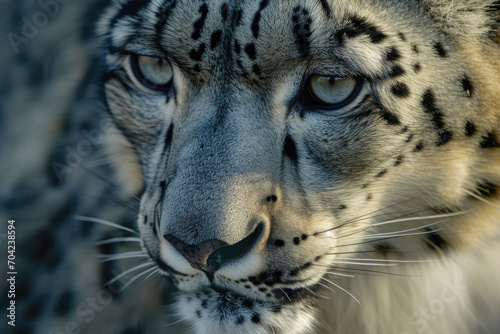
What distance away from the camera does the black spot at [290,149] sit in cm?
144

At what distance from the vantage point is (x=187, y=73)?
4.98 feet

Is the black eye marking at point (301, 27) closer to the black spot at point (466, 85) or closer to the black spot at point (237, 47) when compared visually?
the black spot at point (237, 47)

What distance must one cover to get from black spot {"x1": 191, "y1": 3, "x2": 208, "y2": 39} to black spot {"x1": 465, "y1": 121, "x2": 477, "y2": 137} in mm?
718

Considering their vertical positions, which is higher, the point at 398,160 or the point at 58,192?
the point at 398,160

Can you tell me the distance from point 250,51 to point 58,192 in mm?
1385

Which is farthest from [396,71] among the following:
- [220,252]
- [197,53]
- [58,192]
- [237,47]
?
[58,192]

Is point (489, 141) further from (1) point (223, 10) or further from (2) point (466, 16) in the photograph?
(1) point (223, 10)

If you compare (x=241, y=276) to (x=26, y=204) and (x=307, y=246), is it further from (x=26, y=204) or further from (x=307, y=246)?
(x=26, y=204)

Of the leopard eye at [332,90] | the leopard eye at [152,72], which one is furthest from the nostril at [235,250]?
the leopard eye at [152,72]

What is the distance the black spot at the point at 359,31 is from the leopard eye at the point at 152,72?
1.79ft

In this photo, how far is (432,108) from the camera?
4.67 ft

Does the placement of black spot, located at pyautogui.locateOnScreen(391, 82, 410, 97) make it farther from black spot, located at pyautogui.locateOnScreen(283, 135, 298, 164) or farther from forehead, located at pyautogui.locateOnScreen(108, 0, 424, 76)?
black spot, located at pyautogui.locateOnScreen(283, 135, 298, 164)

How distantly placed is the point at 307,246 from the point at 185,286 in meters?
0.34

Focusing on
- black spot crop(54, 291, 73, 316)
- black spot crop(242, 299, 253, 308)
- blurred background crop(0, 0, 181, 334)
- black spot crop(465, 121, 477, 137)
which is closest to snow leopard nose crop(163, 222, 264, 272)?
black spot crop(242, 299, 253, 308)
